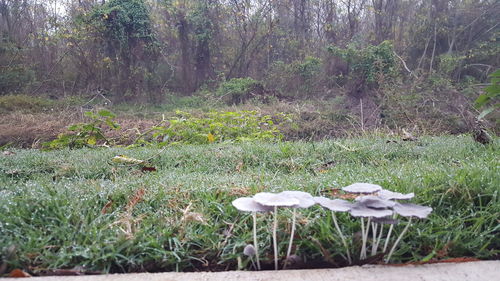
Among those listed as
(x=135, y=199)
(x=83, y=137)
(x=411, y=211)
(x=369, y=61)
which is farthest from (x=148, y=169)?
(x=369, y=61)

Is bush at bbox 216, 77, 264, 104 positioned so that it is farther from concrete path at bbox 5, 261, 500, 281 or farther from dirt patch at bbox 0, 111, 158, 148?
concrete path at bbox 5, 261, 500, 281

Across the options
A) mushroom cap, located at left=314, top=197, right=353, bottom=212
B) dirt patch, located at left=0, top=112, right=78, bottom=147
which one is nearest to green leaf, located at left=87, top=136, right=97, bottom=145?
dirt patch, located at left=0, top=112, right=78, bottom=147

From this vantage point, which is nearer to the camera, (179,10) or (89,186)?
(89,186)

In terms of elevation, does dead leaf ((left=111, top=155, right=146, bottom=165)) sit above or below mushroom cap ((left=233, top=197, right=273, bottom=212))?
below

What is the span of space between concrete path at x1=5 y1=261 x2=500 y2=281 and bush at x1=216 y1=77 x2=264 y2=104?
10082 millimetres

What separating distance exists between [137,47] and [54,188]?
11.7 meters

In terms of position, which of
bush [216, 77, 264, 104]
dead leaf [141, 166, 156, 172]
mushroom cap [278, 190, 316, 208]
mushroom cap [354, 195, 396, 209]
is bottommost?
dead leaf [141, 166, 156, 172]

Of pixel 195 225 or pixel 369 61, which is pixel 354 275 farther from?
pixel 369 61

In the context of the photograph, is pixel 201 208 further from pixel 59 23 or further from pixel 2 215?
pixel 59 23

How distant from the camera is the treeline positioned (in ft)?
38.4

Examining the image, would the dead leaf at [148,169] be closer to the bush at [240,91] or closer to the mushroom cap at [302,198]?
the mushroom cap at [302,198]

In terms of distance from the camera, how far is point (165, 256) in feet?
4.13

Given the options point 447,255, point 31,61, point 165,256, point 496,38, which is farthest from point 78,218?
point 496,38

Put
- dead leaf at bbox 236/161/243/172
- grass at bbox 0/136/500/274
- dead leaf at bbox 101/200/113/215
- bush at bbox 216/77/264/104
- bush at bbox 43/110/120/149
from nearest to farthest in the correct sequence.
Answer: grass at bbox 0/136/500/274 < dead leaf at bbox 101/200/113/215 < dead leaf at bbox 236/161/243/172 < bush at bbox 43/110/120/149 < bush at bbox 216/77/264/104
